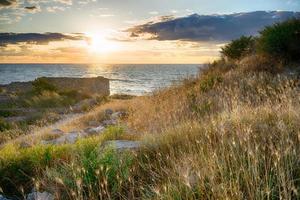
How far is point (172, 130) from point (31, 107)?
3014 centimetres

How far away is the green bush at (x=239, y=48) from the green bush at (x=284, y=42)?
3.54 m

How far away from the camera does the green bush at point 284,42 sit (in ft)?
53.0

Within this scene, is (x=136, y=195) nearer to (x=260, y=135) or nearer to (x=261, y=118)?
(x=260, y=135)

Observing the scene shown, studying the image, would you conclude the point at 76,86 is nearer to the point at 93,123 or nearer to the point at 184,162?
the point at 93,123

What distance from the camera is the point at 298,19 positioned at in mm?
17688

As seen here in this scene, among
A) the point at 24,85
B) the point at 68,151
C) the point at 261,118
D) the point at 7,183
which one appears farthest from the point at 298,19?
the point at 24,85

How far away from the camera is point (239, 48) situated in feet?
69.7

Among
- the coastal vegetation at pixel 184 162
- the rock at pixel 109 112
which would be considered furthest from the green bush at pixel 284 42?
the rock at pixel 109 112

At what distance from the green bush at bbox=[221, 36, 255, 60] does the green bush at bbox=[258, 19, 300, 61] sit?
354 cm

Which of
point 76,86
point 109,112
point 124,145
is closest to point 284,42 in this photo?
point 109,112

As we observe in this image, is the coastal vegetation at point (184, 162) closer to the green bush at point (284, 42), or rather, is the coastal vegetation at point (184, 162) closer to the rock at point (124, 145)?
the rock at point (124, 145)

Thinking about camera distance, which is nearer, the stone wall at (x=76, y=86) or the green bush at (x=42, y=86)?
the green bush at (x=42, y=86)

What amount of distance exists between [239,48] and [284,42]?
16.5 feet

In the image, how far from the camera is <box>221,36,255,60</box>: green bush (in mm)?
20844
